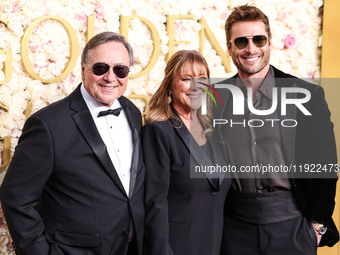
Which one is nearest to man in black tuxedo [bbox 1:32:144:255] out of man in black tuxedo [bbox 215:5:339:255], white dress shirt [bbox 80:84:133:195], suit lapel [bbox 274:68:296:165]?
white dress shirt [bbox 80:84:133:195]

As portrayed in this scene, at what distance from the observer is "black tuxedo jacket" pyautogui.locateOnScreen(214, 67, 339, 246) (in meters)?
2.61

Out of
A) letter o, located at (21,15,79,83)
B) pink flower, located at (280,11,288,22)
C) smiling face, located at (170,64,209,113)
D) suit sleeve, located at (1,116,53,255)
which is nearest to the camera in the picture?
suit sleeve, located at (1,116,53,255)

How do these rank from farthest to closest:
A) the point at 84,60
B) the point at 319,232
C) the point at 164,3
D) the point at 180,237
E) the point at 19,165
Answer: the point at 164,3 < the point at 319,232 < the point at 180,237 < the point at 84,60 < the point at 19,165

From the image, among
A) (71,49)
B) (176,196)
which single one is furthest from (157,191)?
(71,49)

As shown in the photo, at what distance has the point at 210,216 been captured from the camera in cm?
256

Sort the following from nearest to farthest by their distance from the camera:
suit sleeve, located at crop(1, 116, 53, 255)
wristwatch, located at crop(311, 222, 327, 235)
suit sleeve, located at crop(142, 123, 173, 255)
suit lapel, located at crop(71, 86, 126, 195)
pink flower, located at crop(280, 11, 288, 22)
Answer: suit sleeve, located at crop(1, 116, 53, 255)
suit lapel, located at crop(71, 86, 126, 195)
suit sleeve, located at crop(142, 123, 173, 255)
wristwatch, located at crop(311, 222, 327, 235)
pink flower, located at crop(280, 11, 288, 22)

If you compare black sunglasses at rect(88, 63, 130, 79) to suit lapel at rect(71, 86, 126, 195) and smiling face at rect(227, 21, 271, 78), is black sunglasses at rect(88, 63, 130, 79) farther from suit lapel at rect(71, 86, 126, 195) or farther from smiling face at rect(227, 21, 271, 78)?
smiling face at rect(227, 21, 271, 78)

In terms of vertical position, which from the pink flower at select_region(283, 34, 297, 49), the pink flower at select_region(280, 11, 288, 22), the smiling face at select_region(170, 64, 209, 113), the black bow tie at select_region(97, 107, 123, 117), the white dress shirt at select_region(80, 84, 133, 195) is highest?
the pink flower at select_region(280, 11, 288, 22)

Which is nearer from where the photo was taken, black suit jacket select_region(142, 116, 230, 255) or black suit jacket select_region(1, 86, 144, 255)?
black suit jacket select_region(1, 86, 144, 255)

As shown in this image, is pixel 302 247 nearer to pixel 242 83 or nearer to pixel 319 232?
pixel 319 232

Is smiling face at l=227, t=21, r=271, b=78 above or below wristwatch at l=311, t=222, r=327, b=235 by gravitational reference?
above

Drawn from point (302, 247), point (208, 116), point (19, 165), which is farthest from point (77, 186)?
point (302, 247)

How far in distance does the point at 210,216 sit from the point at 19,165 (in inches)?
39.1

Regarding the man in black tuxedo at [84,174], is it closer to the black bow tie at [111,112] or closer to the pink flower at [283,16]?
the black bow tie at [111,112]
